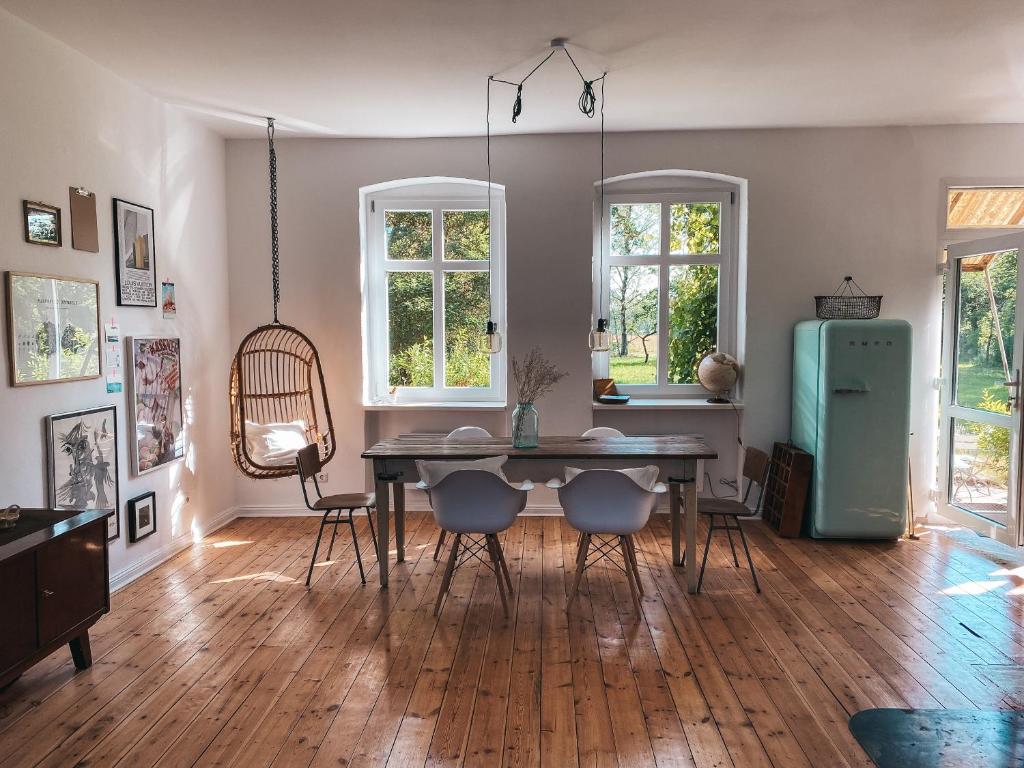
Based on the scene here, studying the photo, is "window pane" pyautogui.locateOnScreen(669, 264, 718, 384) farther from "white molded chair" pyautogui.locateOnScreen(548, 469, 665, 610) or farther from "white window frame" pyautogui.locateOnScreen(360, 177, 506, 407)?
"white molded chair" pyautogui.locateOnScreen(548, 469, 665, 610)

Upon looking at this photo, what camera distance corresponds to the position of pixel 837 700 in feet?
9.70

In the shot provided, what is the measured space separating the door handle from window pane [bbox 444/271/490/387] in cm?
378

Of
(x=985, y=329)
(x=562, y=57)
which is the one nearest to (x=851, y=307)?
(x=985, y=329)

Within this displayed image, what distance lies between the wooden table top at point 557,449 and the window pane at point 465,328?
1552mm

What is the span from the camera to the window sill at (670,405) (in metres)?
5.75

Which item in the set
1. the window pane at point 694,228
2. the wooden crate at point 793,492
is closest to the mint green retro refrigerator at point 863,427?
the wooden crate at point 793,492

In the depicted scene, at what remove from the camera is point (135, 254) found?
4512 millimetres

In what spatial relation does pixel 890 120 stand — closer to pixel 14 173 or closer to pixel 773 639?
pixel 773 639

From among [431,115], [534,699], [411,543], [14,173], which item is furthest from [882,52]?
[14,173]

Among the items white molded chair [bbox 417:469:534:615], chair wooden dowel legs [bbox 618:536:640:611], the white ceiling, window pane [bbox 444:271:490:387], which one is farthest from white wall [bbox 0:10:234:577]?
chair wooden dowel legs [bbox 618:536:640:611]

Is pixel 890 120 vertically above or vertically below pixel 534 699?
above

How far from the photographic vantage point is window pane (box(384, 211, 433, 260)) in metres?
6.16

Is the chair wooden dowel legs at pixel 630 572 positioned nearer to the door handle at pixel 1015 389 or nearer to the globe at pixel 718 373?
the globe at pixel 718 373

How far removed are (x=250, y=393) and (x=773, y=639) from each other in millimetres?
4187
